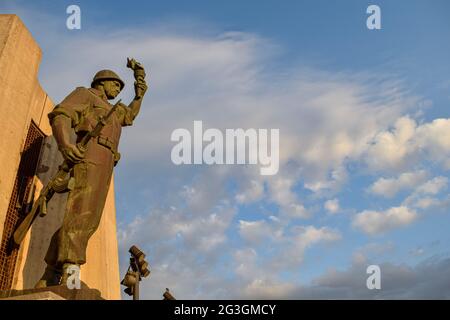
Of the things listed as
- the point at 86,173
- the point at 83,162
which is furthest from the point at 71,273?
the point at 83,162

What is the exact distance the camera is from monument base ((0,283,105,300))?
4855 millimetres

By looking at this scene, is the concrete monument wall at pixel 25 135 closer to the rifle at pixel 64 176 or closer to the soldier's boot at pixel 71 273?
the rifle at pixel 64 176

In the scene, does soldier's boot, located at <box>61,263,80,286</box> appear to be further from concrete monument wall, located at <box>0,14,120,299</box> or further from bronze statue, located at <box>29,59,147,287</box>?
concrete monument wall, located at <box>0,14,120,299</box>

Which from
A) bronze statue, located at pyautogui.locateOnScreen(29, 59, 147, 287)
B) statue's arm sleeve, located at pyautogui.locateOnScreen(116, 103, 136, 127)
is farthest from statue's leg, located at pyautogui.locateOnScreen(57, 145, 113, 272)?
statue's arm sleeve, located at pyautogui.locateOnScreen(116, 103, 136, 127)

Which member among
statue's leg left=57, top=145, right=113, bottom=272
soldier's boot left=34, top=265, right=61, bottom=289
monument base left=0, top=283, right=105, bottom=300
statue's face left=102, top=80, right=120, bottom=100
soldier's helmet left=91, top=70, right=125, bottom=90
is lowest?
monument base left=0, top=283, right=105, bottom=300

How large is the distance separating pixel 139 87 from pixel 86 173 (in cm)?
178

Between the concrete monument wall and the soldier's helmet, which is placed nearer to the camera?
the soldier's helmet

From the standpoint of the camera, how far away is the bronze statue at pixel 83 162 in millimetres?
5801

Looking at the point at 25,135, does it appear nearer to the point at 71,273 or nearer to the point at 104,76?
the point at 104,76

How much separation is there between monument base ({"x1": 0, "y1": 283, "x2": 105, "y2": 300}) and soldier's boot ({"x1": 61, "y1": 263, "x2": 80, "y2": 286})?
333 mm

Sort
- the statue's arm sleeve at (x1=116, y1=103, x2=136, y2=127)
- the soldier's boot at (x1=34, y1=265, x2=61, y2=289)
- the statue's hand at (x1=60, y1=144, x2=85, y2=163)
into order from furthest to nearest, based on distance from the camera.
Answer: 1. the statue's arm sleeve at (x1=116, y1=103, x2=136, y2=127)
2. the statue's hand at (x1=60, y1=144, x2=85, y2=163)
3. the soldier's boot at (x1=34, y1=265, x2=61, y2=289)

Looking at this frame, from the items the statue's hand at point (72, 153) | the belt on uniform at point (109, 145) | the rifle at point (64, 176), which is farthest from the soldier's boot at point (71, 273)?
the belt on uniform at point (109, 145)

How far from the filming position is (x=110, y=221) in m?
12.0

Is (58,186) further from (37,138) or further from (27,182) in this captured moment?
(37,138)
